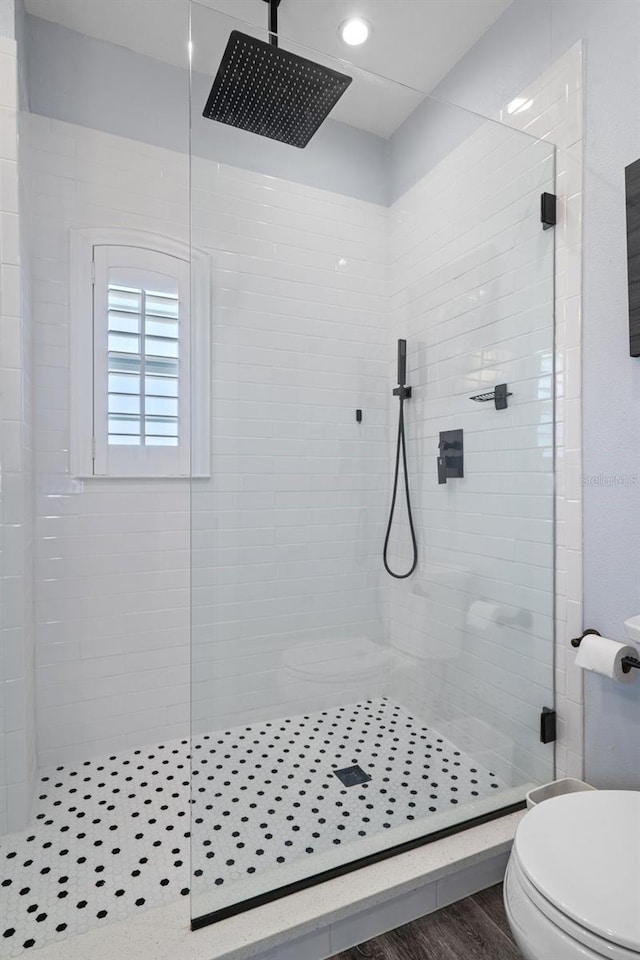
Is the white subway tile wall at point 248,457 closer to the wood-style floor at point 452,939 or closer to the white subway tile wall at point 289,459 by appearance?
the white subway tile wall at point 289,459

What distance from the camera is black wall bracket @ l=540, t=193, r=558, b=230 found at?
1.73 metres

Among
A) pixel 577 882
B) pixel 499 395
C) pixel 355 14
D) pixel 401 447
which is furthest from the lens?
pixel 355 14

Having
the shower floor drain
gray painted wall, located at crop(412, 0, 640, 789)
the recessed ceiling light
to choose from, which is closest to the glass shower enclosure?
the shower floor drain

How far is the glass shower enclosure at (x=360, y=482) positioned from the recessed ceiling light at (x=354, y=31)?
1.79 feet

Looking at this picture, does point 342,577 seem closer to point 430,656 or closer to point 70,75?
point 430,656

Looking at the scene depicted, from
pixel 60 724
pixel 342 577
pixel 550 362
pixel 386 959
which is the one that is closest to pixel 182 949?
pixel 386 959

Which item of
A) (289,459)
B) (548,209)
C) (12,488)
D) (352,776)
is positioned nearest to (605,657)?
(352,776)

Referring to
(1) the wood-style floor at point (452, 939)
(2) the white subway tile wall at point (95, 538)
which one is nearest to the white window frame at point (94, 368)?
(2) the white subway tile wall at point (95, 538)

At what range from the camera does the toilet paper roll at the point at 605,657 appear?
145 centimetres

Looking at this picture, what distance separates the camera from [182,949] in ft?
3.86

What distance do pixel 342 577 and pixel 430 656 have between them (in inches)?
17.6

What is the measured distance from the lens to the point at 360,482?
1.61 m

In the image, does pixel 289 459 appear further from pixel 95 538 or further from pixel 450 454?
pixel 95 538

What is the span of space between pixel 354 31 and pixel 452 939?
3.03 meters
